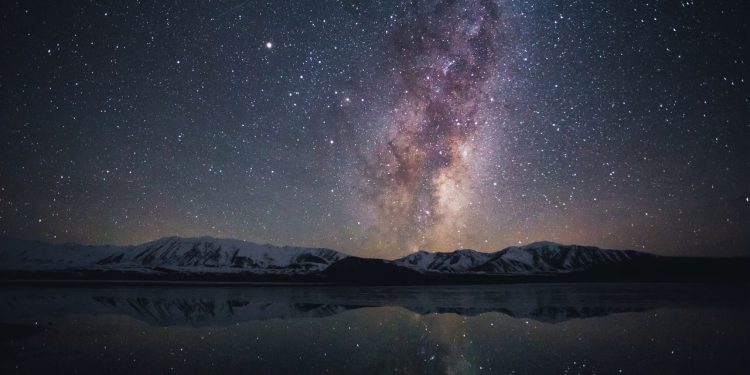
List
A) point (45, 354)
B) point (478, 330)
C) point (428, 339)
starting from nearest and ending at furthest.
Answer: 1. point (45, 354)
2. point (428, 339)
3. point (478, 330)

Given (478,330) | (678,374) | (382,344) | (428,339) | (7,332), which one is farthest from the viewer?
(478,330)

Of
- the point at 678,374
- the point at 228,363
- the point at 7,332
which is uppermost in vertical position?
the point at 678,374

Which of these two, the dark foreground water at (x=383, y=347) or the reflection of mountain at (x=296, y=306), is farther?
the reflection of mountain at (x=296, y=306)

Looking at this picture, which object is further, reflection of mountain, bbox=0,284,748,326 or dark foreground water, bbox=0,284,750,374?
reflection of mountain, bbox=0,284,748,326

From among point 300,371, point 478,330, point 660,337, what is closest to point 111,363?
point 300,371

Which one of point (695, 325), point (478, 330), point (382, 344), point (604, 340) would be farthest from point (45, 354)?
point (695, 325)

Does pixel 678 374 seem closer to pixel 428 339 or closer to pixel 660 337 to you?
pixel 660 337

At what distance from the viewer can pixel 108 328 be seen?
21.3m

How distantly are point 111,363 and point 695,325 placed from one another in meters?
28.2

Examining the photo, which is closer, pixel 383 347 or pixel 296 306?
pixel 383 347

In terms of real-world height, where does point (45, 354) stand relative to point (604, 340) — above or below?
below

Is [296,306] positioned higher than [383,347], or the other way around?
[383,347]

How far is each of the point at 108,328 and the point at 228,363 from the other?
1326 cm

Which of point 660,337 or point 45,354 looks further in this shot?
point 660,337
